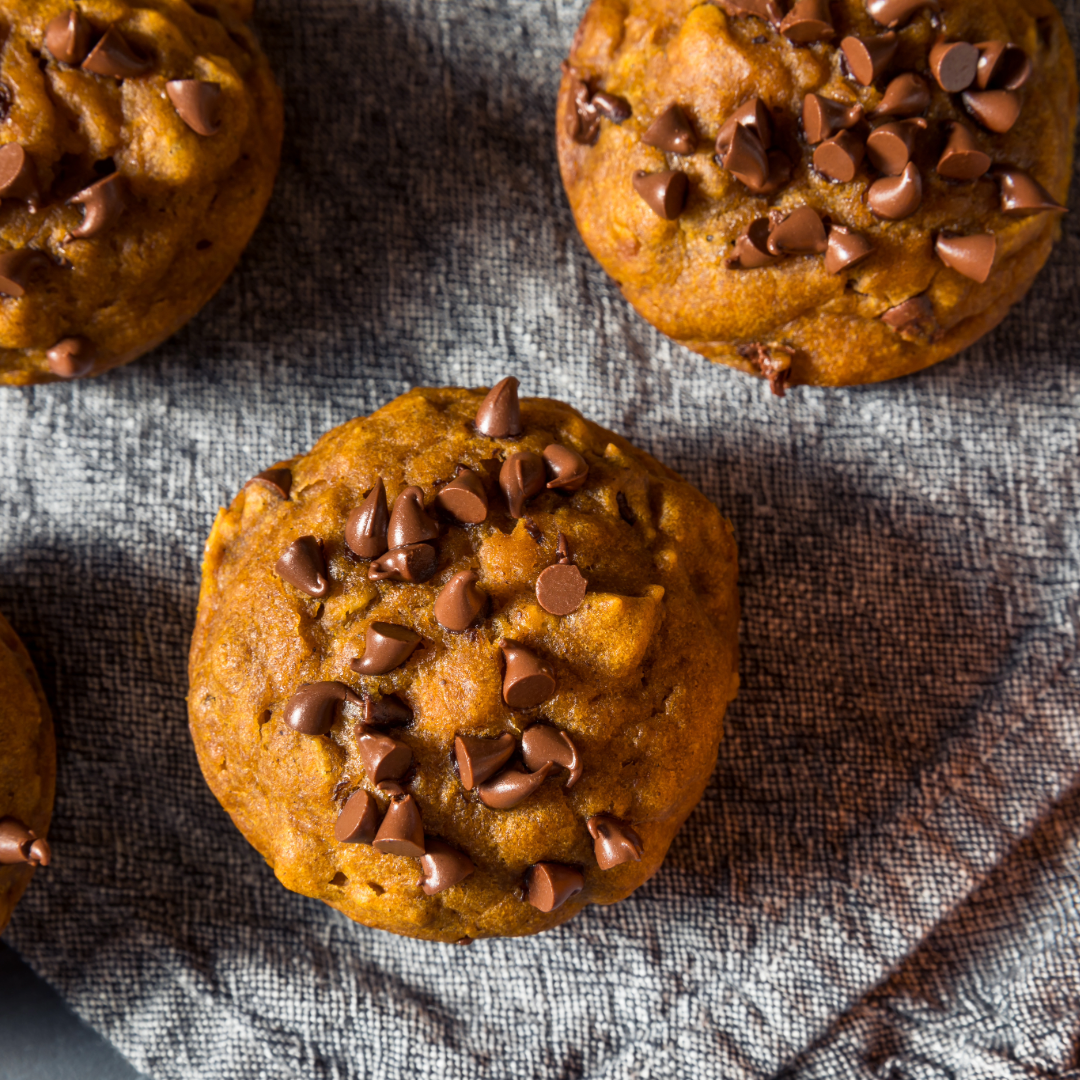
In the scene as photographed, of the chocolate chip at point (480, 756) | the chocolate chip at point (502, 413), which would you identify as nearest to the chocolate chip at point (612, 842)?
the chocolate chip at point (480, 756)

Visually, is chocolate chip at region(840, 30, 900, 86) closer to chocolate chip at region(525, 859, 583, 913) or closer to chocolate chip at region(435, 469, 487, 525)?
chocolate chip at region(435, 469, 487, 525)

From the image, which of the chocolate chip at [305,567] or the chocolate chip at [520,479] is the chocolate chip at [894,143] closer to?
the chocolate chip at [520,479]

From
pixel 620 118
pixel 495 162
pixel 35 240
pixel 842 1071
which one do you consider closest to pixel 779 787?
pixel 842 1071

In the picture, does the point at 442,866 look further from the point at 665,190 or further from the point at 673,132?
the point at 673,132

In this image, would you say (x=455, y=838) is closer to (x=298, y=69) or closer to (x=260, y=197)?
(x=260, y=197)

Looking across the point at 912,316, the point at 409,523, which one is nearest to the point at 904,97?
the point at 912,316

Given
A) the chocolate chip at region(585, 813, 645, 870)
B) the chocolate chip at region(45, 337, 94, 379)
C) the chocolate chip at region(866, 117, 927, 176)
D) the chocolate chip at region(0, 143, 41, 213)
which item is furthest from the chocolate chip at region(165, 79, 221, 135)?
the chocolate chip at region(585, 813, 645, 870)
